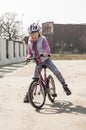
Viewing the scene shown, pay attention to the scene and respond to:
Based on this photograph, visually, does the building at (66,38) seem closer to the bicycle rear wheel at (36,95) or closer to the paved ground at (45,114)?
the paved ground at (45,114)

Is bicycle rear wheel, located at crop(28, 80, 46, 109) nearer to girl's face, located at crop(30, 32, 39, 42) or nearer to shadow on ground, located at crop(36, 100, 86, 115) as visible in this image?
shadow on ground, located at crop(36, 100, 86, 115)

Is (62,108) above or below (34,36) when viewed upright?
below

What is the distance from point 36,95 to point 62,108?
0.66 meters

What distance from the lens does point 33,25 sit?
9953 mm

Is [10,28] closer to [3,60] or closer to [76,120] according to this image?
[3,60]

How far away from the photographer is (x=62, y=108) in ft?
31.8

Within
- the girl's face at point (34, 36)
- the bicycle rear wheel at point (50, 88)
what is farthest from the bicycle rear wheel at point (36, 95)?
the girl's face at point (34, 36)

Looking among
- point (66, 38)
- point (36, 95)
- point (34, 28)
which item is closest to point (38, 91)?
point (36, 95)

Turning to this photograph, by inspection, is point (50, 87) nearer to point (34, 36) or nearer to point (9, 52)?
point (34, 36)

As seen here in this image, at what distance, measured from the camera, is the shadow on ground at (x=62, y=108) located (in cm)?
920

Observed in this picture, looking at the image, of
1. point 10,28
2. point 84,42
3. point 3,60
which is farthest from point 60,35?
point 3,60

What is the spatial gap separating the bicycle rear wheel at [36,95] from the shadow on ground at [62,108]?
0.15 metres

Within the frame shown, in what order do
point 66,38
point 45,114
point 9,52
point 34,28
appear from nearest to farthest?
point 45,114 < point 34,28 < point 9,52 < point 66,38

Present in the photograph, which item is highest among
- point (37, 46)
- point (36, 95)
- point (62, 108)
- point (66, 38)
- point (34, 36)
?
point (34, 36)
